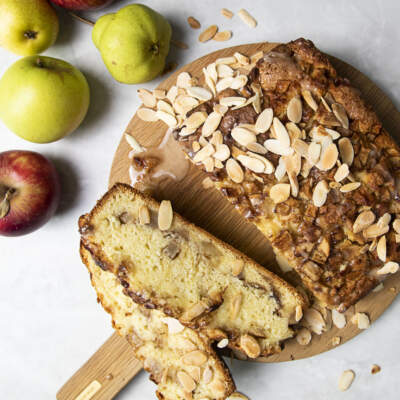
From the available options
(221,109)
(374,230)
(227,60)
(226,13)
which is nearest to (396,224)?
(374,230)

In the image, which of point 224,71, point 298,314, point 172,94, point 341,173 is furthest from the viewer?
point 172,94

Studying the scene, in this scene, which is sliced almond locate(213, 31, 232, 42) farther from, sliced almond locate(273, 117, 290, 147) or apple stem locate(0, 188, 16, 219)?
apple stem locate(0, 188, 16, 219)

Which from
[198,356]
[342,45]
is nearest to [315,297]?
[198,356]

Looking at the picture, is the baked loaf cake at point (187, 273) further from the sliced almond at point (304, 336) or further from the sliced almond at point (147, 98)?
the sliced almond at point (147, 98)

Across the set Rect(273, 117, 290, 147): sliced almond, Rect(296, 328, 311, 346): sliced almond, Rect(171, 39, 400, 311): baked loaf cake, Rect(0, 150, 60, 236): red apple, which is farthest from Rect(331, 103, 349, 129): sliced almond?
Rect(0, 150, 60, 236): red apple

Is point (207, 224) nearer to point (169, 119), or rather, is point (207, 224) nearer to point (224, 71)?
point (169, 119)
